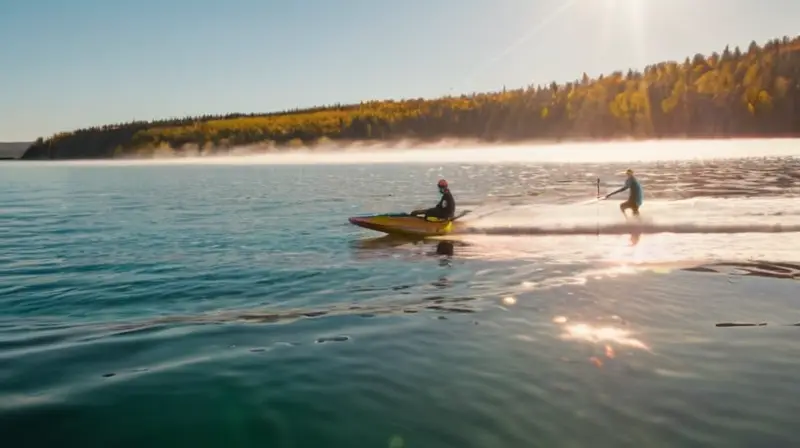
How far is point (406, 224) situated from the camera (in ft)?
90.4

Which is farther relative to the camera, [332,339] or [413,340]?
[332,339]

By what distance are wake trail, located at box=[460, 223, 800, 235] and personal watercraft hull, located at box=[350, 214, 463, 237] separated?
111 centimetres

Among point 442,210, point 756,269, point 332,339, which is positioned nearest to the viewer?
point 332,339

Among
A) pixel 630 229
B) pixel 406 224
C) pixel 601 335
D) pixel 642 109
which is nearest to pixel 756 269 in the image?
pixel 601 335

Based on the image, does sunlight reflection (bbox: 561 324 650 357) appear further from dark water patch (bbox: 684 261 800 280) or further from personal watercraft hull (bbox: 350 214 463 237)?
personal watercraft hull (bbox: 350 214 463 237)

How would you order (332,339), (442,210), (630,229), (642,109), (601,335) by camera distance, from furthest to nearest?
1. (642,109)
2. (442,210)
3. (630,229)
4. (332,339)
5. (601,335)

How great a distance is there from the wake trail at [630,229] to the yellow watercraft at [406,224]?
3.60 ft

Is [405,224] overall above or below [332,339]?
above

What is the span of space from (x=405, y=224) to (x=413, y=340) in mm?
15604

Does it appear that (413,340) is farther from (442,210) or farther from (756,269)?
(442,210)

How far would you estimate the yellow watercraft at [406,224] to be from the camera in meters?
27.5

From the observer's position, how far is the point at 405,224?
90.4 ft

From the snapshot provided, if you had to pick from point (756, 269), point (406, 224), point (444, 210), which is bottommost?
point (756, 269)

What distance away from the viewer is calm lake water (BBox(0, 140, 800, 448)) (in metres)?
8.30
